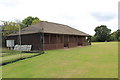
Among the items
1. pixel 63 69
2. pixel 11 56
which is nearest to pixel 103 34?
pixel 11 56

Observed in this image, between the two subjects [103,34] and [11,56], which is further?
[103,34]

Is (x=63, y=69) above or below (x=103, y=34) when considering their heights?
below

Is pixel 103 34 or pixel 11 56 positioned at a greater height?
pixel 103 34

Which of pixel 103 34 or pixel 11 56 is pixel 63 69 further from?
pixel 103 34

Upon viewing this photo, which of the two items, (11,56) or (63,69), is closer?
(63,69)

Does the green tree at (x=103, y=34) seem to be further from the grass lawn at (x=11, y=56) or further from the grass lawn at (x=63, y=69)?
the grass lawn at (x=63, y=69)

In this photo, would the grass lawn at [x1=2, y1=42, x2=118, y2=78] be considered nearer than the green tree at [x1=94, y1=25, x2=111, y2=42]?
Yes

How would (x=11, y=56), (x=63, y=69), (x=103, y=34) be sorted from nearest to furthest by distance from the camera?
1. (x=63, y=69)
2. (x=11, y=56)
3. (x=103, y=34)

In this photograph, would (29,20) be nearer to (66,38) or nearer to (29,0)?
(66,38)

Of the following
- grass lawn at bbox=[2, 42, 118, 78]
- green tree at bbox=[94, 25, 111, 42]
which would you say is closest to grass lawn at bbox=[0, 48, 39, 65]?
grass lawn at bbox=[2, 42, 118, 78]

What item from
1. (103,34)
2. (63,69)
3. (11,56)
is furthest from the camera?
(103,34)

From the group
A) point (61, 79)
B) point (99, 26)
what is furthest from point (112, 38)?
point (61, 79)

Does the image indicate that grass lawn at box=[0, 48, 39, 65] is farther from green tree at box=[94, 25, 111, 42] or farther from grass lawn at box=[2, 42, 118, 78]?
green tree at box=[94, 25, 111, 42]

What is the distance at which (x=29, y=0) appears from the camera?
1299 cm
